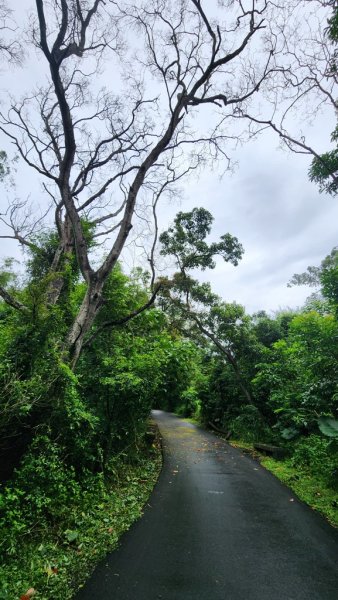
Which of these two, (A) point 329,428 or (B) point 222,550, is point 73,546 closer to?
(B) point 222,550

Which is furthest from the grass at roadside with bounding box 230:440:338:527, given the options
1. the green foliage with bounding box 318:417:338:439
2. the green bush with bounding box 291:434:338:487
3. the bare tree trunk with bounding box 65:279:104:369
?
the bare tree trunk with bounding box 65:279:104:369

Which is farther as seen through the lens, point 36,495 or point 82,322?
point 82,322

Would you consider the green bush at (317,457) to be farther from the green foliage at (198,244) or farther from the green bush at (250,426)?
the green foliage at (198,244)

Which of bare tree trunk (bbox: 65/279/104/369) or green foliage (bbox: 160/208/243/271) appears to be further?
green foliage (bbox: 160/208/243/271)

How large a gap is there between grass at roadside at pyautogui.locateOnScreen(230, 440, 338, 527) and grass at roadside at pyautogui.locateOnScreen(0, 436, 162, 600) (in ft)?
9.93

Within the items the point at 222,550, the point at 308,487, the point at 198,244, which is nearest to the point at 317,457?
the point at 308,487

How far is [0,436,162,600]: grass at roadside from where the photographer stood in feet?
10.4

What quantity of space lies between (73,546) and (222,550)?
1.87m

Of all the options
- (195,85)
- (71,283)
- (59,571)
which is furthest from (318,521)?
(195,85)

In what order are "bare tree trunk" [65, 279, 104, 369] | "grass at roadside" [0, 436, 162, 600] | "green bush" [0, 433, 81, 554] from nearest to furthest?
"grass at roadside" [0, 436, 162, 600] → "green bush" [0, 433, 81, 554] → "bare tree trunk" [65, 279, 104, 369]

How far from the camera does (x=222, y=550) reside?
4.10m

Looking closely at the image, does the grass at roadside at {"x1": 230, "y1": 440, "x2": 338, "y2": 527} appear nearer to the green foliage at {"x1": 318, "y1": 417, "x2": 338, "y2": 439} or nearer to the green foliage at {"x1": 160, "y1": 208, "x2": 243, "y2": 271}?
the green foliage at {"x1": 318, "y1": 417, "x2": 338, "y2": 439}

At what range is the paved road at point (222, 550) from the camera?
326 cm

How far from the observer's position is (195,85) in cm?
831
